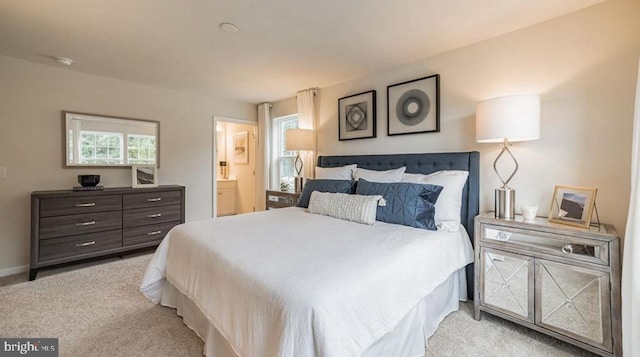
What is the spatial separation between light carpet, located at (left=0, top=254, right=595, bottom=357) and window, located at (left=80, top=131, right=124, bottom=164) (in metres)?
1.51

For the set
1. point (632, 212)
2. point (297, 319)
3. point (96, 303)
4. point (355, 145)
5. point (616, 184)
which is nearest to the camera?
point (297, 319)

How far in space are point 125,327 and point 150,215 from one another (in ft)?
5.90

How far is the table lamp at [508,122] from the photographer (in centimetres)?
190

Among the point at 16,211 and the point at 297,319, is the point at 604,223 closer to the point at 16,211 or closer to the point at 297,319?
the point at 297,319

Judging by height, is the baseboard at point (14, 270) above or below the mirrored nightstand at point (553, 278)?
below

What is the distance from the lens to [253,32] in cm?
227

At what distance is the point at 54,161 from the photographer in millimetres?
3141

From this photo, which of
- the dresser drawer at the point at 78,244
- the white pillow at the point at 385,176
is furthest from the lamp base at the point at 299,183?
the dresser drawer at the point at 78,244

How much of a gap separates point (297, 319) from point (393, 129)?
8.37ft

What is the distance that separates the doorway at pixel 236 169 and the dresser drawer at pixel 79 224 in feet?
7.70

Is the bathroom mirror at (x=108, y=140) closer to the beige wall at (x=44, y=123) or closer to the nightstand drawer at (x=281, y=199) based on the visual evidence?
the beige wall at (x=44, y=123)

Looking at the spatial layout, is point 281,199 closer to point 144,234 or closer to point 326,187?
point 326,187

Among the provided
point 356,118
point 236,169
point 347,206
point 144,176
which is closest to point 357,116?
point 356,118

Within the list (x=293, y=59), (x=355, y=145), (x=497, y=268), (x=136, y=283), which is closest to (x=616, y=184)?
(x=497, y=268)
